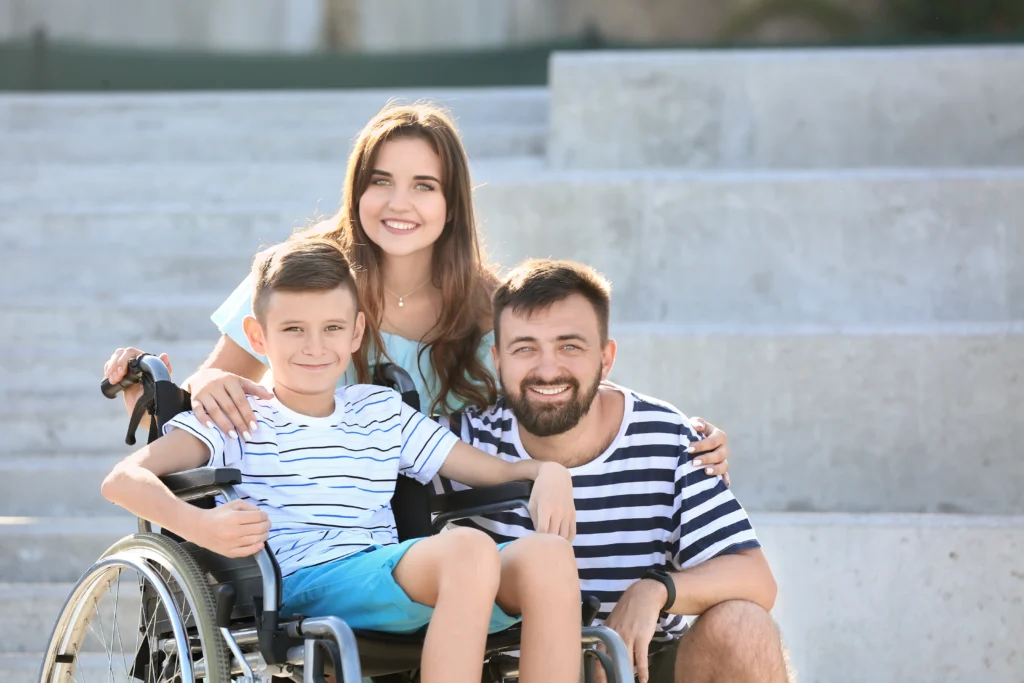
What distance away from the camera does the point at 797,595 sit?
3.33 metres

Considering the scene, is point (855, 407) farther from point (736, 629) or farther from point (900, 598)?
point (736, 629)

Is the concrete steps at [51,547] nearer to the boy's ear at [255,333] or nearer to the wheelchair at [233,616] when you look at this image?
the wheelchair at [233,616]

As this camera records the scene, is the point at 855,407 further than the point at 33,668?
Result: Yes

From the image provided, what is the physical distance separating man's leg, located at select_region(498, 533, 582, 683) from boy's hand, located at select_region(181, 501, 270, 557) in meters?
0.39

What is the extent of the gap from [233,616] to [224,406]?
38 cm

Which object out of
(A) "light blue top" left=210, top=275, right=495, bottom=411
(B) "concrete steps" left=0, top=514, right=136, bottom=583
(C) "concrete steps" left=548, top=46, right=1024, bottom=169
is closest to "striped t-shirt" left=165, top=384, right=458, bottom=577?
(A) "light blue top" left=210, top=275, right=495, bottom=411

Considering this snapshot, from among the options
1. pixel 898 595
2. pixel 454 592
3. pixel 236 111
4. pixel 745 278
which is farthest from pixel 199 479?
pixel 236 111

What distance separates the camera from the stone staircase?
3314mm

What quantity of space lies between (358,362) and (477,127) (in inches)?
106

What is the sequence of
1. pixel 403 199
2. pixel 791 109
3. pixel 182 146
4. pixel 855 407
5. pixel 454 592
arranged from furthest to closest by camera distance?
pixel 182 146 → pixel 791 109 → pixel 855 407 → pixel 403 199 → pixel 454 592

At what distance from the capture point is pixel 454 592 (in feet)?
6.72

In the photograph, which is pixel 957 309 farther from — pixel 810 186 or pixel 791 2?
pixel 791 2

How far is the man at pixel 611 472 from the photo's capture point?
2426 millimetres

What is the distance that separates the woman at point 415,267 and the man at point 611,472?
0.98 feet
